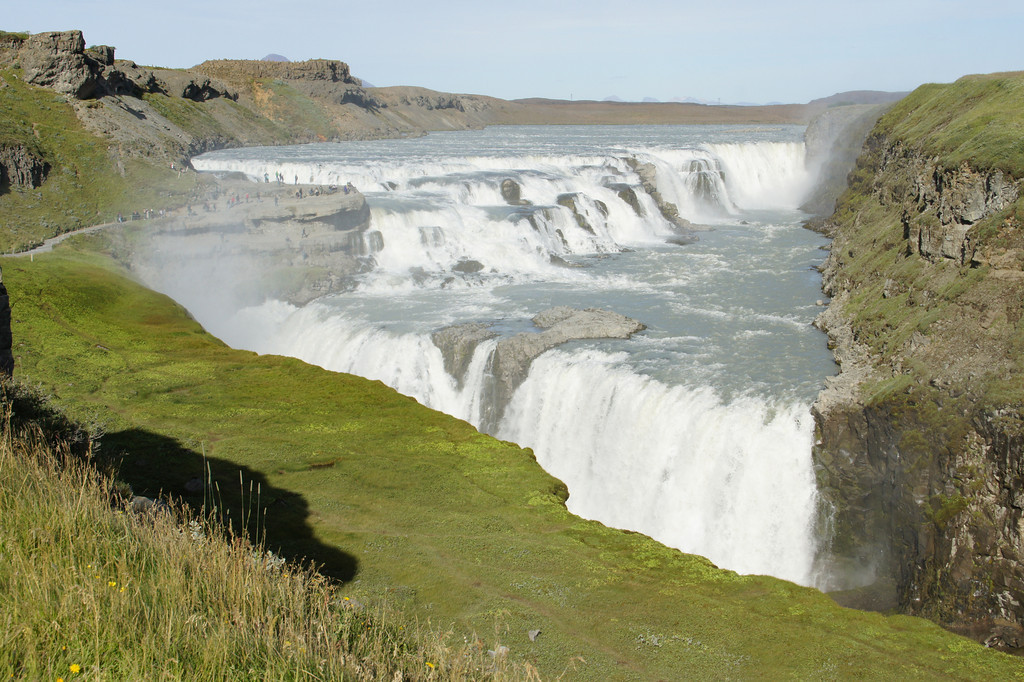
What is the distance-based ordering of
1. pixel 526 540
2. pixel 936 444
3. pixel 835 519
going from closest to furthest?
pixel 526 540
pixel 936 444
pixel 835 519

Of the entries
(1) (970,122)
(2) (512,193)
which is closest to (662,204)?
(2) (512,193)

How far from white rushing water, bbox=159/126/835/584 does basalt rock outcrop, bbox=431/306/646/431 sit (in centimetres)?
39

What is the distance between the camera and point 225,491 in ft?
49.4

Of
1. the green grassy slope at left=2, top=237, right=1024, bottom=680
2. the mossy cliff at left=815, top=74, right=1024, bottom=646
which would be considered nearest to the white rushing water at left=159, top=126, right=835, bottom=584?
the mossy cliff at left=815, top=74, right=1024, bottom=646

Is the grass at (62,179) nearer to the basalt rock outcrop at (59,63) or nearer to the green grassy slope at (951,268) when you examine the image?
the basalt rock outcrop at (59,63)

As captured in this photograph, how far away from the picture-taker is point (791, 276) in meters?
40.4

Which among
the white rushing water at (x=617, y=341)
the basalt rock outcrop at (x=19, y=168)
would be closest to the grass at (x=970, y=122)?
the white rushing water at (x=617, y=341)

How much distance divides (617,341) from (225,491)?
17.7 m

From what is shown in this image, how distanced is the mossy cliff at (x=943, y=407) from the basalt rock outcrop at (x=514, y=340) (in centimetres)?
905

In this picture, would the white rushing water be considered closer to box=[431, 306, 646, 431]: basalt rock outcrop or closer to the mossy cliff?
box=[431, 306, 646, 431]: basalt rock outcrop

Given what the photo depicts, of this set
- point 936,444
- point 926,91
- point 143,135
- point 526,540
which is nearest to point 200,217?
point 143,135

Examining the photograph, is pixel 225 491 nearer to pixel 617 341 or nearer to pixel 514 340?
pixel 514 340

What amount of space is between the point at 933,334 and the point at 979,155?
8349mm

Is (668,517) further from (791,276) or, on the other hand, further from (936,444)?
(791,276)
